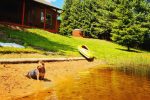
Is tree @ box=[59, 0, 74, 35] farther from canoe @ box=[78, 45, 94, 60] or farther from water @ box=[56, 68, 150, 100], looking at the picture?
water @ box=[56, 68, 150, 100]

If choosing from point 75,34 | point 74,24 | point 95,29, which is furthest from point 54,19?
point 74,24

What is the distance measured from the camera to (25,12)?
1531 inches

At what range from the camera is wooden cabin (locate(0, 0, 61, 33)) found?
35.6 meters

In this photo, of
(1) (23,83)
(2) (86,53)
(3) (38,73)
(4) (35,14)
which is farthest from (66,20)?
(1) (23,83)

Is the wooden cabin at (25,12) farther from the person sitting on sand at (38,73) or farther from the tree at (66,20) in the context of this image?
the person sitting on sand at (38,73)

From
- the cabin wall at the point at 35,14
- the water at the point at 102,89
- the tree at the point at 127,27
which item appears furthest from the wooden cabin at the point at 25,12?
the water at the point at 102,89

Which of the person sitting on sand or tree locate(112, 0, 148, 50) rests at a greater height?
tree locate(112, 0, 148, 50)

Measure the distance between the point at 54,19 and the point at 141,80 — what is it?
29.3 metres

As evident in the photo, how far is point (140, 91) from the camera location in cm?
1472

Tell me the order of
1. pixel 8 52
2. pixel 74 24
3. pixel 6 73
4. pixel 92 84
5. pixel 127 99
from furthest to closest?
pixel 74 24 < pixel 8 52 < pixel 92 84 < pixel 6 73 < pixel 127 99

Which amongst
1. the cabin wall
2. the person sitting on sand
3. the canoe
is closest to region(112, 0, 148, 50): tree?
the cabin wall

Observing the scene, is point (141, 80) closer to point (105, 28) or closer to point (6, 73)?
point (6, 73)

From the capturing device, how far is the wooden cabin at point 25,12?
3556cm

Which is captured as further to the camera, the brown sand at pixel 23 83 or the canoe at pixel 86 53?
the canoe at pixel 86 53
